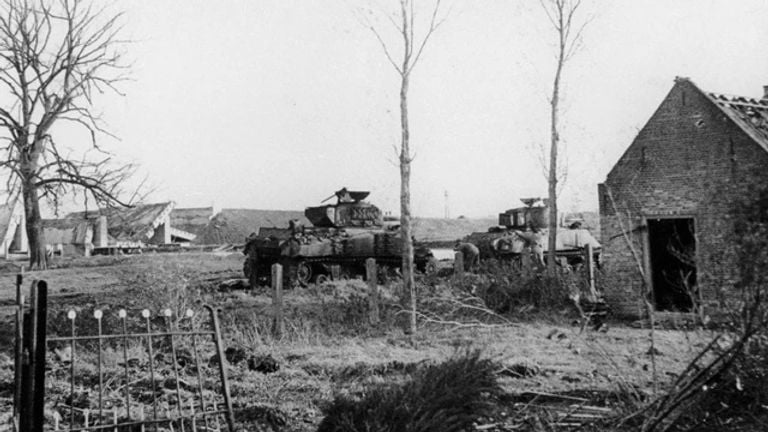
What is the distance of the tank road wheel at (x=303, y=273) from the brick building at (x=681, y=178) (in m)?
9.65

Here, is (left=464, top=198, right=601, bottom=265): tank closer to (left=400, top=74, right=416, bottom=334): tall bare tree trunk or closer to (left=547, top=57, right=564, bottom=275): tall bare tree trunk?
(left=547, top=57, right=564, bottom=275): tall bare tree trunk

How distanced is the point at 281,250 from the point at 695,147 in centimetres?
1201

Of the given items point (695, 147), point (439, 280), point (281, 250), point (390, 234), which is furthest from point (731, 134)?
point (281, 250)

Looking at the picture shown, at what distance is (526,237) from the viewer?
2362cm

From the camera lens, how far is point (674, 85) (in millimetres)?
13812

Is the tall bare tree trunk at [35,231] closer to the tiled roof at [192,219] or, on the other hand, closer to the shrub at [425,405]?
the shrub at [425,405]

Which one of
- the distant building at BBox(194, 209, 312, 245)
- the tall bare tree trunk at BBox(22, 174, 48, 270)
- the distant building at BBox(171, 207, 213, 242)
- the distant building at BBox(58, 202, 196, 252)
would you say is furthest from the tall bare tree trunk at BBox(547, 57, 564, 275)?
the distant building at BBox(171, 207, 213, 242)

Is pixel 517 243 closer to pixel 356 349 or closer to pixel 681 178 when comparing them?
pixel 681 178

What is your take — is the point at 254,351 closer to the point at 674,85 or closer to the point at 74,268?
the point at 674,85

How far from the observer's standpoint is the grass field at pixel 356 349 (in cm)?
811

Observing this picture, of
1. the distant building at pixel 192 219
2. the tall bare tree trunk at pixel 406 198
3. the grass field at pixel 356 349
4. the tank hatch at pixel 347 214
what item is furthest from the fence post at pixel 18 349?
the distant building at pixel 192 219

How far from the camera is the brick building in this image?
1280 cm

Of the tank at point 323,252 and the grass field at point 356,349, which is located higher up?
the tank at point 323,252

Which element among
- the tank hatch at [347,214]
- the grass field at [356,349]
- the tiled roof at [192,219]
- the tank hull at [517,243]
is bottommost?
the grass field at [356,349]
